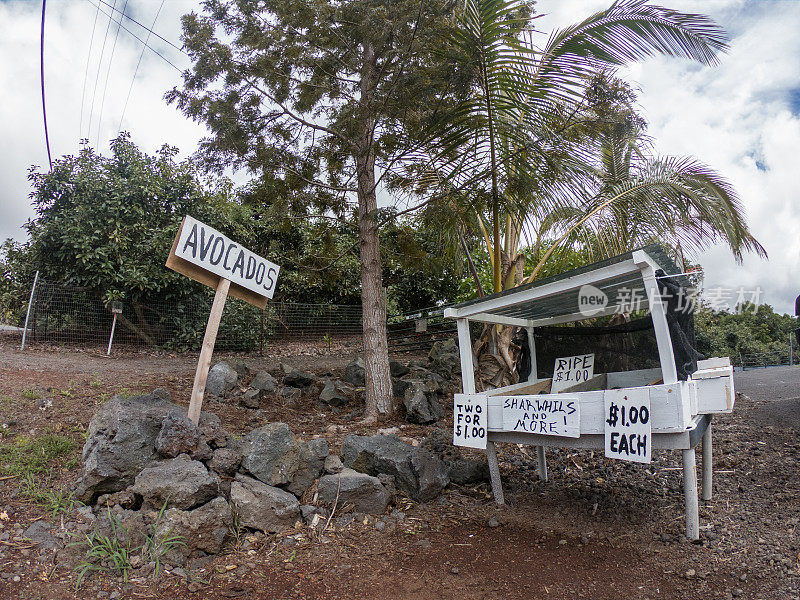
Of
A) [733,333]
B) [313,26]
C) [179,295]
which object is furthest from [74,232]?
[733,333]

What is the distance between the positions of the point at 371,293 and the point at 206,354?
2.36 m

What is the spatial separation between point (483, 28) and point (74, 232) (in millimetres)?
8417

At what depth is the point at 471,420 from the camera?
3523 mm

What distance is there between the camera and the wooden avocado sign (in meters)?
3.74

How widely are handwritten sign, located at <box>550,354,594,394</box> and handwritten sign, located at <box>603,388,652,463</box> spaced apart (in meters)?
1.31

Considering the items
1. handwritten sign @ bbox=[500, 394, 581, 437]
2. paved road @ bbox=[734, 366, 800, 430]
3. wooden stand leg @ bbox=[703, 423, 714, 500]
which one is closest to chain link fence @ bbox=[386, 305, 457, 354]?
paved road @ bbox=[734, 366, 800, 430]

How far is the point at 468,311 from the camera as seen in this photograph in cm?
372

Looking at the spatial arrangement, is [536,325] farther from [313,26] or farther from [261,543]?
[313,26]

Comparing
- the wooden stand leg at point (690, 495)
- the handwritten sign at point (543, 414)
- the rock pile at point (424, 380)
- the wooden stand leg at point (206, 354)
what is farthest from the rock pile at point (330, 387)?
the wooden stand leg at point (690, 495)

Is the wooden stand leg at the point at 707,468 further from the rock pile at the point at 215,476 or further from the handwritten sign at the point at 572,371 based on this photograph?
the rock pile at the point at 215,476

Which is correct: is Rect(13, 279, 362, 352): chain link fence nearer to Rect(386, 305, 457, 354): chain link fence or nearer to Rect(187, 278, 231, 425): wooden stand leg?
Rect(386, 305, 457, 354): chain link fence

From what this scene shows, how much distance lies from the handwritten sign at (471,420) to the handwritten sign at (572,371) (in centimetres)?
100

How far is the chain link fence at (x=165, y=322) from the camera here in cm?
950

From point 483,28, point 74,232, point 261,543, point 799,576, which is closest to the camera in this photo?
point 799,576
